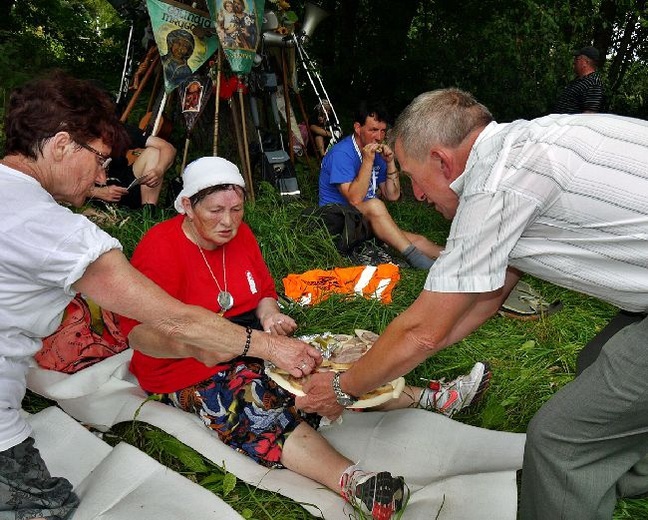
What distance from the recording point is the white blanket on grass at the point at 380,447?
7.87 ft

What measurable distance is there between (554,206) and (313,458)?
4.66 feet

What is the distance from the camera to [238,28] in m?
5.51

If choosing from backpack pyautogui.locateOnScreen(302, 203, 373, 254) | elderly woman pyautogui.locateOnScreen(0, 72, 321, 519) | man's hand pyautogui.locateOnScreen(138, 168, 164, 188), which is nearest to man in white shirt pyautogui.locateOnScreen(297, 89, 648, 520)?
elderly woman pyautogui.locateOnScreen(0, 72, 321, 519)

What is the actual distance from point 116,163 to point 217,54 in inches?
56.8

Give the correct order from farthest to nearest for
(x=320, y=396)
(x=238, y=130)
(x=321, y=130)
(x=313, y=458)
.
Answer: (x=321, y=130) < (x=238, y=130) < (x=313, y=458) < (x=320, y=396)

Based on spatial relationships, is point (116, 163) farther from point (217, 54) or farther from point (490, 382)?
point (490, 382)

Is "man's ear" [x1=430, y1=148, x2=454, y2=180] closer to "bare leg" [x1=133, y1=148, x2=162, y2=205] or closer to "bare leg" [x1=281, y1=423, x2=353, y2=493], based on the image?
"bare leg" [x1=281, y1=423, x2=353, y2=493]

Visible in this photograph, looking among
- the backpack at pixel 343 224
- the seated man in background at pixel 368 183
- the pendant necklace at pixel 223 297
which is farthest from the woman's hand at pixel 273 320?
the seated man in background at pixel 368 183

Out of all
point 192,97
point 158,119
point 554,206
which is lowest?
point 158,119

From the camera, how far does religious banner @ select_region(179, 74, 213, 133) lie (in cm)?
568

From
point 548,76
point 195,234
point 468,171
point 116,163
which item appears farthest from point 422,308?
point 548,76

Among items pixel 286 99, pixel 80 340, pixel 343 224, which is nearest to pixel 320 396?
pixel 80 340

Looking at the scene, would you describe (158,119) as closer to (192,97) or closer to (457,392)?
(192,97)

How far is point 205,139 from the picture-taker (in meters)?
6.45
